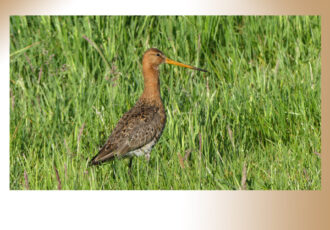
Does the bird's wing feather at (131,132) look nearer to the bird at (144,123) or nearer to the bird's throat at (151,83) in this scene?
the bird at (144,123)

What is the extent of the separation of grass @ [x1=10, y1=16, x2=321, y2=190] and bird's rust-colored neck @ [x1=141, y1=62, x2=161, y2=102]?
0.07 m

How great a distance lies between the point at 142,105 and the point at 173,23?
79 cm

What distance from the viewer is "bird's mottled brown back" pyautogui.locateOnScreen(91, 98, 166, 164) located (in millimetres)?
6633

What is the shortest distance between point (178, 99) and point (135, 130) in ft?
1.60

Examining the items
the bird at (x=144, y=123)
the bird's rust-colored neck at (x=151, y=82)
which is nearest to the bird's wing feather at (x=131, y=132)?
the bird at (x=144, y=123)

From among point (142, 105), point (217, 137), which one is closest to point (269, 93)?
point (217, 137)

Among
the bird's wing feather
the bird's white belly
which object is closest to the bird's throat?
the bird's wing feather

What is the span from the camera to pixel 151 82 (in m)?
7.03

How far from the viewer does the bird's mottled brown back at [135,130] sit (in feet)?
21.8

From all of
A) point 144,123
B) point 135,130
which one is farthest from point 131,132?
point 144,123

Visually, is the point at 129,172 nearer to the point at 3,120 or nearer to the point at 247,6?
the point at 3,120

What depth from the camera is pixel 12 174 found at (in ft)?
21.8

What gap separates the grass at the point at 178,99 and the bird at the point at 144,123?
0.22ft

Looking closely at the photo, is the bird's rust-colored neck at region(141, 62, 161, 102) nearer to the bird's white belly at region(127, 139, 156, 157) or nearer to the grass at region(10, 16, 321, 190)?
the grass at region(10, 16, 321, 190)
